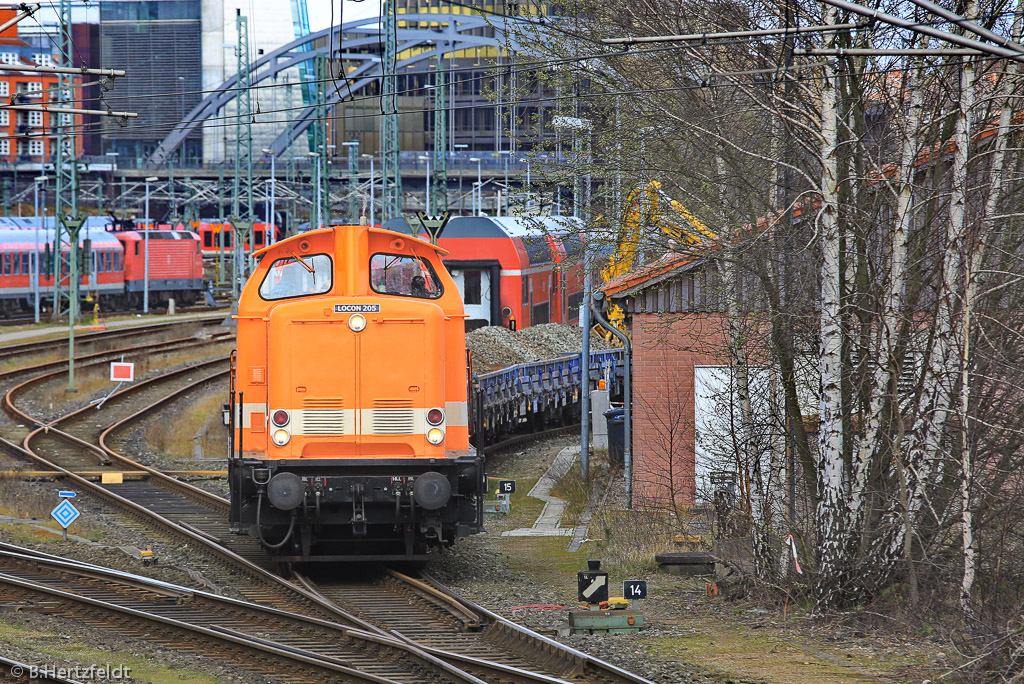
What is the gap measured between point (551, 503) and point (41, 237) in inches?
1522

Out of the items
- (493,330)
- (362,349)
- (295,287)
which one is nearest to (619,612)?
(362,349)

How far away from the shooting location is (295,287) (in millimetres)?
12977

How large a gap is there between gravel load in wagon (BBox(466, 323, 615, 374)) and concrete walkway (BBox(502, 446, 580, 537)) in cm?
272

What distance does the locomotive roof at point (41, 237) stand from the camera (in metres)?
50.0

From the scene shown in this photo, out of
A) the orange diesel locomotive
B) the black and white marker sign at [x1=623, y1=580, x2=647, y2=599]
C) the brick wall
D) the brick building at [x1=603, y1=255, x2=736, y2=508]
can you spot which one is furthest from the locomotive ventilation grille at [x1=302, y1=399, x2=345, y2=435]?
the brick wall

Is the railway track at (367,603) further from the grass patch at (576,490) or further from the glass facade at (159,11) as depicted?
the glass facade at (159,11)

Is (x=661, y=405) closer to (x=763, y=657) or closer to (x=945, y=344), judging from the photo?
(x=945, y=344)

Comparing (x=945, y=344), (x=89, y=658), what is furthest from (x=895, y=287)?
(x=89, y=658)

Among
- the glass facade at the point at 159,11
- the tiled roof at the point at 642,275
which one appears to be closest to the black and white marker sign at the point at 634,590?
the tiled roof at the point at 642,275

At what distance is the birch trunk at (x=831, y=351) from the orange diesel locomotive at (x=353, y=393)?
3.54 metres

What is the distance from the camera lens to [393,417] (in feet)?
42.0

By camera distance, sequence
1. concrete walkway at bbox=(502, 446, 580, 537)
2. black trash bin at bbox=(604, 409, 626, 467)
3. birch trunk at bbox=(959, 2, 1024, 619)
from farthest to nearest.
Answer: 1. black trash bin at bbox=(604, 409, 626, 467)
2. concrete walkway at bbox=(502, 446, 580, 537)
3. birch trunk at bbox=(959, 2, 1024, 619)

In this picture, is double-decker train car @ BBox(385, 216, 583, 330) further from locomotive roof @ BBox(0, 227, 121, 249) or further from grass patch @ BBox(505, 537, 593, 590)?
locomotive roof @ BBox(0, 227, 121, 249)

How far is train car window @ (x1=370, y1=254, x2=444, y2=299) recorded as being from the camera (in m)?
13.0
